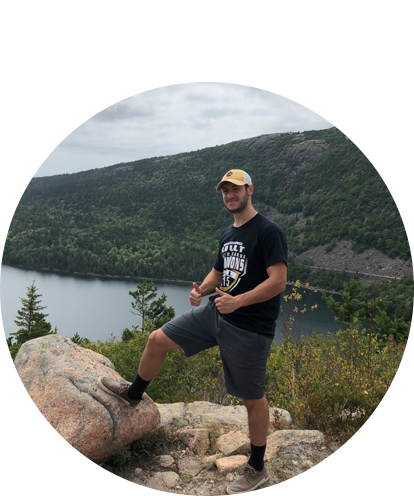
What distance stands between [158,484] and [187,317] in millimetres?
1411

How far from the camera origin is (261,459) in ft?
10.3

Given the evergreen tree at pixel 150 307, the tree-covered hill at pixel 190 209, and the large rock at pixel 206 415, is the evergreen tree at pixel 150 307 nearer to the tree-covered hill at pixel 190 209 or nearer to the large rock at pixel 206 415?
the tree-covered hill at pixel 190 209

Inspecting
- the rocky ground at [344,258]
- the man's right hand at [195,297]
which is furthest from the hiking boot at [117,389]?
the rocky ground at [344,258]

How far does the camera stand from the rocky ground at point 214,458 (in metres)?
3.27

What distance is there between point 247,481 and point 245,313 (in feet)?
4.62

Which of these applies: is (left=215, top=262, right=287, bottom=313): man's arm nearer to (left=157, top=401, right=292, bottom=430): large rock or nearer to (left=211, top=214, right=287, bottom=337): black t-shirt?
(left=211, top=214, right=287, bottom=337): black t-shirt

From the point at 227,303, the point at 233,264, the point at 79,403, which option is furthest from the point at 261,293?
the point at 79,403

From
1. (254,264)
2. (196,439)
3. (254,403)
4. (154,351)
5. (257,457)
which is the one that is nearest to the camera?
(254,264)

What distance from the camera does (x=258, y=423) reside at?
9.72 feet

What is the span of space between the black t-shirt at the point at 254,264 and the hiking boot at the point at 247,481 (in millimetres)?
1174

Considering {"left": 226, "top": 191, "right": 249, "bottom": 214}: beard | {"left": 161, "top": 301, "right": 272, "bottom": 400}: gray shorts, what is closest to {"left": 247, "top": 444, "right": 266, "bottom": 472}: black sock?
{"left": 161, "top": 301, "right": 272, "bottom": 400}: gray shorts

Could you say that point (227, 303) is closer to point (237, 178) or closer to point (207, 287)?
point (207, 287)

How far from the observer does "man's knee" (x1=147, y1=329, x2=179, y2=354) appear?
3189 millimetres

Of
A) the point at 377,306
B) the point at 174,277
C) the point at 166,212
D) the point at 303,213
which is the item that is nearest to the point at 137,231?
the point at 166,212
